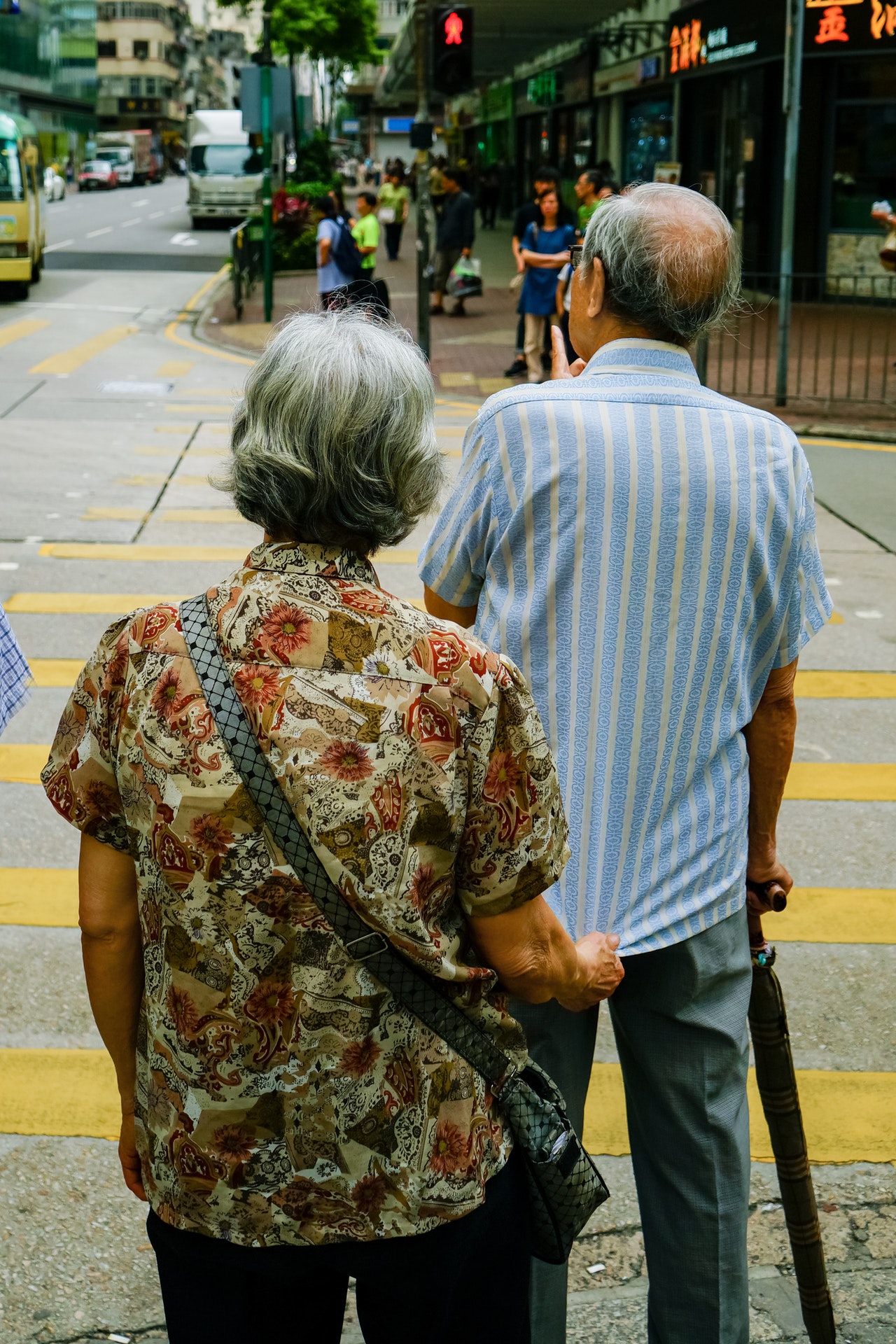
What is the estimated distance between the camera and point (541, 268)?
13.8 metres

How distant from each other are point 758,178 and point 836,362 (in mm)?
8529

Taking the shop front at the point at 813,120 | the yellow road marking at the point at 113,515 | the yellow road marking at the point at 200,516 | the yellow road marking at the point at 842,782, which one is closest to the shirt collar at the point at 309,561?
the yellow road marking at the point at 842,782

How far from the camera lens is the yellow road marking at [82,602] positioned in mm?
7262

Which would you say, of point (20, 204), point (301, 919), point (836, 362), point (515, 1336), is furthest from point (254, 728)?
point (20, 204)

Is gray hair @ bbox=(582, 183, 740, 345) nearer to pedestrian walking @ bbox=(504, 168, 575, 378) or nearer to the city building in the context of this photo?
pedestrian walking @ bbox=(504, 168, 575, 378)

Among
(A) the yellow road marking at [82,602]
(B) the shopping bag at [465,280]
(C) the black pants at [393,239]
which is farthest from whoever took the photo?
(C) the black pants at [393,239]

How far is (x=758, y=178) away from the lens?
21.1m

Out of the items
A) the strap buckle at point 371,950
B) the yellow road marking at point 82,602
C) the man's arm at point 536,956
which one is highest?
the strap buckle at point 371,950

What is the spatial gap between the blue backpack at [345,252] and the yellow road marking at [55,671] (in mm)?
9773

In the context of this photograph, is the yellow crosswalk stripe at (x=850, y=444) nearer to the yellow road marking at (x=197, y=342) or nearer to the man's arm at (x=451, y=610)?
the yellow road marking at (x=197, y=342)

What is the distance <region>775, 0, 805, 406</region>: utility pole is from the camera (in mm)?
11828

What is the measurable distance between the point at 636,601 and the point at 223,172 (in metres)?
36.8

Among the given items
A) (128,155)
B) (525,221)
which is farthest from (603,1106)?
(128,155)

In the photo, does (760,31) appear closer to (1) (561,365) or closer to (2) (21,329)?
(2) (21,329)
